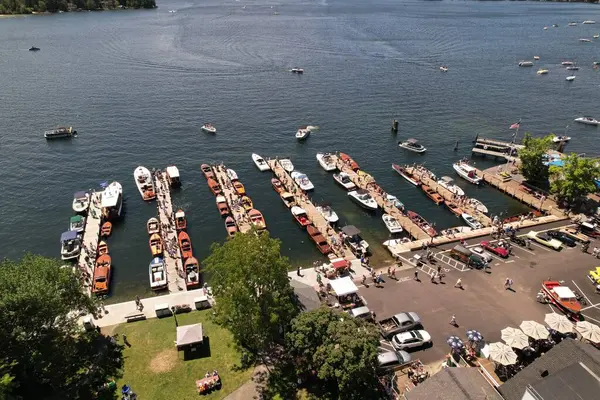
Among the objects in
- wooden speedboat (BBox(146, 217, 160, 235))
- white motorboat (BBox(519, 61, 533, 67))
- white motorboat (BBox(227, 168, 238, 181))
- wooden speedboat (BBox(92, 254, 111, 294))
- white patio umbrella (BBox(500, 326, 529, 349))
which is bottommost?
wooden speedboat (BBox(92, 254, 111, 294))

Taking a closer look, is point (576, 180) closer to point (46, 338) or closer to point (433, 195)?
point (433, 195)

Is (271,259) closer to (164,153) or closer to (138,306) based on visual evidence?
(138,306)

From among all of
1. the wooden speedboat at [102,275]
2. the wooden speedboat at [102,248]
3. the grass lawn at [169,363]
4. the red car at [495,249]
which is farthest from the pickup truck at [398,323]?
the wooden speedboat at [102,248]

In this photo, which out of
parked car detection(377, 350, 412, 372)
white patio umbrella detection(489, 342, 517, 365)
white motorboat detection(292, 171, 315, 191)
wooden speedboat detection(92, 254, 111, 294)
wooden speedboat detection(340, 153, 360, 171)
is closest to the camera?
white patio umbrella detection(489, 342, 517, 365)

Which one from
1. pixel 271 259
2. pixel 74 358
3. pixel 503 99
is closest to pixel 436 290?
pixel 271 259

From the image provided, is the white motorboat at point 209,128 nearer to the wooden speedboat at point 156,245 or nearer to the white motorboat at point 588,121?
the wooden speedboat at point 156,245

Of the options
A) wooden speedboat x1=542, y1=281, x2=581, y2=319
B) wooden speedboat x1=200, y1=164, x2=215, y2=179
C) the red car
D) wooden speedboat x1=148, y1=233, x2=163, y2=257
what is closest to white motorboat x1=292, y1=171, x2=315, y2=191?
wooden speedboat x1=200, y1=164, x2=215, y2=179

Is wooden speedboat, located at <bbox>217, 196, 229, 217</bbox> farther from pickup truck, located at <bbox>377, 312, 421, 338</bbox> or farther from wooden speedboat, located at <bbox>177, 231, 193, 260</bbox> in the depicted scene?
pickup truck, located at <bbox>377, 312, 421, 338</bbox>
